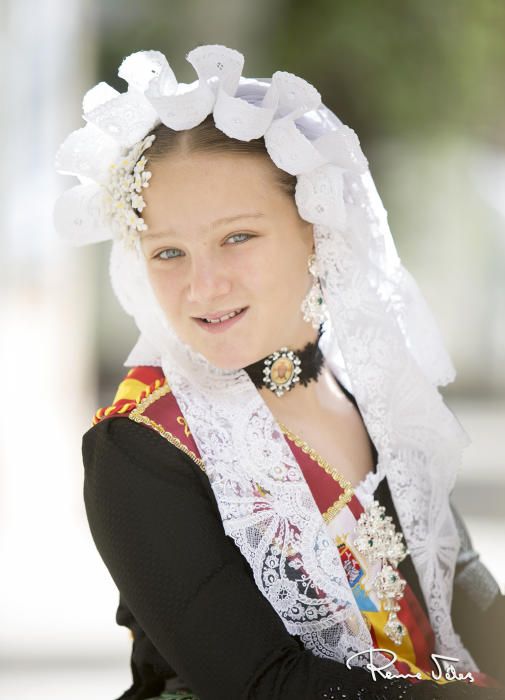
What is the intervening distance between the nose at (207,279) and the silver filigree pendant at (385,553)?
0.49 metres

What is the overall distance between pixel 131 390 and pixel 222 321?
0.21m

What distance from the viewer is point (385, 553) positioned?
194 cm

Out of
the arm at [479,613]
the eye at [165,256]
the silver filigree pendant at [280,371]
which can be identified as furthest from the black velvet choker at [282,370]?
the arm at [479,613]

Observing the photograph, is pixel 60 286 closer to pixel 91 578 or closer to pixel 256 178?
pixel 91 578

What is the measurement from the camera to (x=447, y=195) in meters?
8.09

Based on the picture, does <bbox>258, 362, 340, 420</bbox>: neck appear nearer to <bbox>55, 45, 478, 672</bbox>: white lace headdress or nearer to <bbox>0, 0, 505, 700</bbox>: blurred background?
<bbox>55, 45, 478, 672</bbox>: white lace headdress

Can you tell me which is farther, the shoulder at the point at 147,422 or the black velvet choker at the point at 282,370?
the black velvet choker at the point at 282,370

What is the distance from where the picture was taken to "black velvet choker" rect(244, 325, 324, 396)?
6.58 feet

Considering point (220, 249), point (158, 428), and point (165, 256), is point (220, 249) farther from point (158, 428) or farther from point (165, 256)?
point (158, 428)

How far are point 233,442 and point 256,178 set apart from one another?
1.53 feet

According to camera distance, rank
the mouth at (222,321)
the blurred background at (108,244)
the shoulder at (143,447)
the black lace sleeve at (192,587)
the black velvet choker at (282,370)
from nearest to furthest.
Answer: the black lace sleeve at (192,587)
the shoulder at (143,447)
the mouth at (222,321)
the black velvet choker at (282,370)
the blurred background at (108,244)

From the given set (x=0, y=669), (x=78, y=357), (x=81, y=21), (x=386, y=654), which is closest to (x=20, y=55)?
(x=81, y=21)

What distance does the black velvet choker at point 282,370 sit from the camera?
201 centimetres
